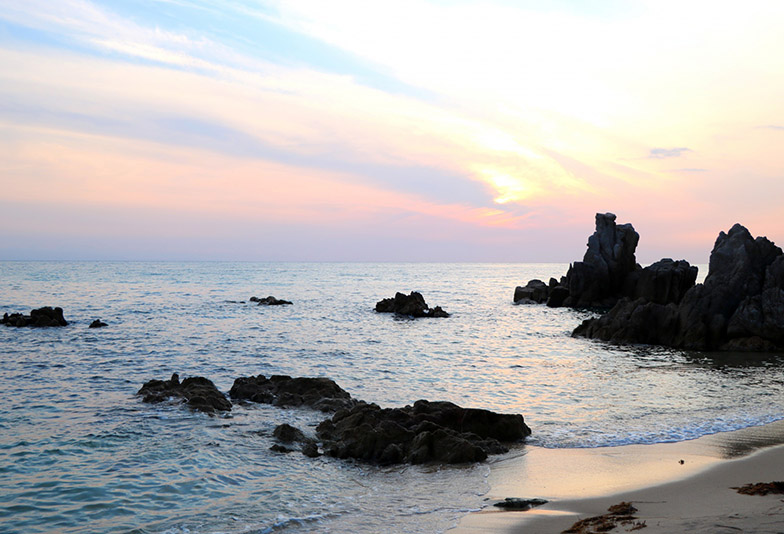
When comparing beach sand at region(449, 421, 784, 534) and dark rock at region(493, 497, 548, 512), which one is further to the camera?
dark rock at region(493, 497, 548, 512)

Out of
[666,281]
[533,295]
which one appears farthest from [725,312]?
[533,295]

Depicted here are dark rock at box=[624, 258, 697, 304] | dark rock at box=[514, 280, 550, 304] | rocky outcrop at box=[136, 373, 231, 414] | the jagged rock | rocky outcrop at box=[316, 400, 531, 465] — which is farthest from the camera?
dark rock at box=[514, 280, 550, 304]

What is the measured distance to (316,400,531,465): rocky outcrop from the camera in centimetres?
1316

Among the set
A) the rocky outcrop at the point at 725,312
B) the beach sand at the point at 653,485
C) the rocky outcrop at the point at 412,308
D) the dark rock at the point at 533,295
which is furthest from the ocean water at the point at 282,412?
the dark rock at the point at 533,295

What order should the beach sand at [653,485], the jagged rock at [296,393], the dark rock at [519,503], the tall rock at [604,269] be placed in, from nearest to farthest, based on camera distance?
the beach sand at [653,485]
the dark rock at [519,503]
the jagged rock at [296,393]
the tall rock at [604,269]

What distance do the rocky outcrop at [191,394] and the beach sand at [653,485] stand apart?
9480 millimetres

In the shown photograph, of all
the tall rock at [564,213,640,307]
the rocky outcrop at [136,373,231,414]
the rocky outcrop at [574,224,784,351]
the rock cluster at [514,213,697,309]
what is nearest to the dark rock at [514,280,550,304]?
the rock cluster at [514,213,697,309]

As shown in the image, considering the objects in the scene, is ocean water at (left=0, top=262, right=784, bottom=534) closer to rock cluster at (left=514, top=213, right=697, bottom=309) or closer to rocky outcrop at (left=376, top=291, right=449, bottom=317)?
rocky outcrop at (left=376, top=291, right=449, bottom=317)

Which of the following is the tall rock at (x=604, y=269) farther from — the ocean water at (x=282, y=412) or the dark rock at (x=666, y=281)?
the ocean water at (x=282, y=412)

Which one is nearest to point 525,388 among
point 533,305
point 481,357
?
point 481,357

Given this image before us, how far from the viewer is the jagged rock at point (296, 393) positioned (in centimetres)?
1834

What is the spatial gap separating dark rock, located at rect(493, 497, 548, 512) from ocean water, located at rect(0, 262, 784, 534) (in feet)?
1.83

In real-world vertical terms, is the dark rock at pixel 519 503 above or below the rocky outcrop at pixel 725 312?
below

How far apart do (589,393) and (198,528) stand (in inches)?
635
